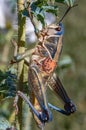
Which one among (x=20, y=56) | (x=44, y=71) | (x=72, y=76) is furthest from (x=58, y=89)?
(x=72, y=76)

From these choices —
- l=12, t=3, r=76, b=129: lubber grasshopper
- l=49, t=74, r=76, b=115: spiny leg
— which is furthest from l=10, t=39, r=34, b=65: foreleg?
l=49, t=74, r=76, b=115: spiny leg

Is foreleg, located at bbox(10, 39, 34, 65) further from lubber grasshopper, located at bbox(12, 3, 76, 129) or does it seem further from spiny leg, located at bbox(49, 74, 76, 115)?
spiny leg, located at bbox(49, 74, 76, 115)

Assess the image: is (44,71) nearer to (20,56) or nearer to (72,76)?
(20,56)

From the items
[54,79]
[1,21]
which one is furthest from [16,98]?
[1,21]

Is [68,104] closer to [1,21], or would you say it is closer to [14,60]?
[14,60]

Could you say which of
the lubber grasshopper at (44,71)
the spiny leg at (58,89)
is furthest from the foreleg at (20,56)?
the spiny leg at (58,89)

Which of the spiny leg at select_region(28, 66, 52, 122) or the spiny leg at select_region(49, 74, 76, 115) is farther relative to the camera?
the spiny leg at select_region(49, 74, 76, 115)
